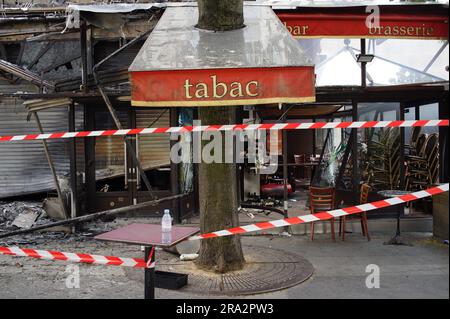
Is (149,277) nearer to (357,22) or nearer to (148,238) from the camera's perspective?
(148,238)

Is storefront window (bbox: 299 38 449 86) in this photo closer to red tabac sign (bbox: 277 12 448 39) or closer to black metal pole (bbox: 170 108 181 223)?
red tabac sign (bbox: 277 12 448 39)

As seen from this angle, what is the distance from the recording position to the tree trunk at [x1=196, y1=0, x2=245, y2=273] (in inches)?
258

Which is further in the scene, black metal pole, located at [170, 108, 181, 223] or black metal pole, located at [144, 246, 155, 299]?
black metal pole, located at [170, 108, 181, 223]

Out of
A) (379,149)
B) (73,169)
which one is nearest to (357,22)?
(379,149)

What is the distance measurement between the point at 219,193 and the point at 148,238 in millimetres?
1772

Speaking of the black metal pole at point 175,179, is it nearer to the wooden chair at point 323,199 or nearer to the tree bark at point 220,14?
the wooden chair at point 323,199

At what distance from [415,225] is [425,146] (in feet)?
7.39

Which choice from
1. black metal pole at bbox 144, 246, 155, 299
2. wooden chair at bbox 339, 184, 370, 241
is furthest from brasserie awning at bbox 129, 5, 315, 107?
wooden chair at bbox 339, 184, 370, 241

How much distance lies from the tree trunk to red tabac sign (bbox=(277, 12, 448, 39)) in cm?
203

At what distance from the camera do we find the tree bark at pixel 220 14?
643 centimetres
